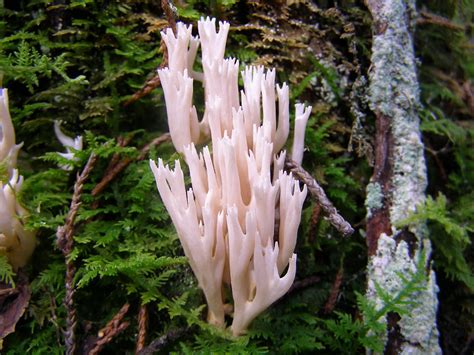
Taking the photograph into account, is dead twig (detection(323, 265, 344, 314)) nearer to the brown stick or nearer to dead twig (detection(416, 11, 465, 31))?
the brown stick

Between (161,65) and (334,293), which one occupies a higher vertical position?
(161,65)

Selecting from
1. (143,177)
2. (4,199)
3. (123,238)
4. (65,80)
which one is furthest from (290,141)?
(4,199)

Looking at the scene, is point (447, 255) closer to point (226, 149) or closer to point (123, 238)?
point (226, 149)

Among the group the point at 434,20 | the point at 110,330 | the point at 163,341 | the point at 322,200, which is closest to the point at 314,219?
the point at 322,200

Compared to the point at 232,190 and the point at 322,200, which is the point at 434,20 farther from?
the point at 232,190

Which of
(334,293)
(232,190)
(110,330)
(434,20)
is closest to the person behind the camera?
(232,190)

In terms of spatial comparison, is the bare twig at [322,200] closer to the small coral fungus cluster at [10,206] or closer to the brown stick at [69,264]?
the brown stick at [69,264]
